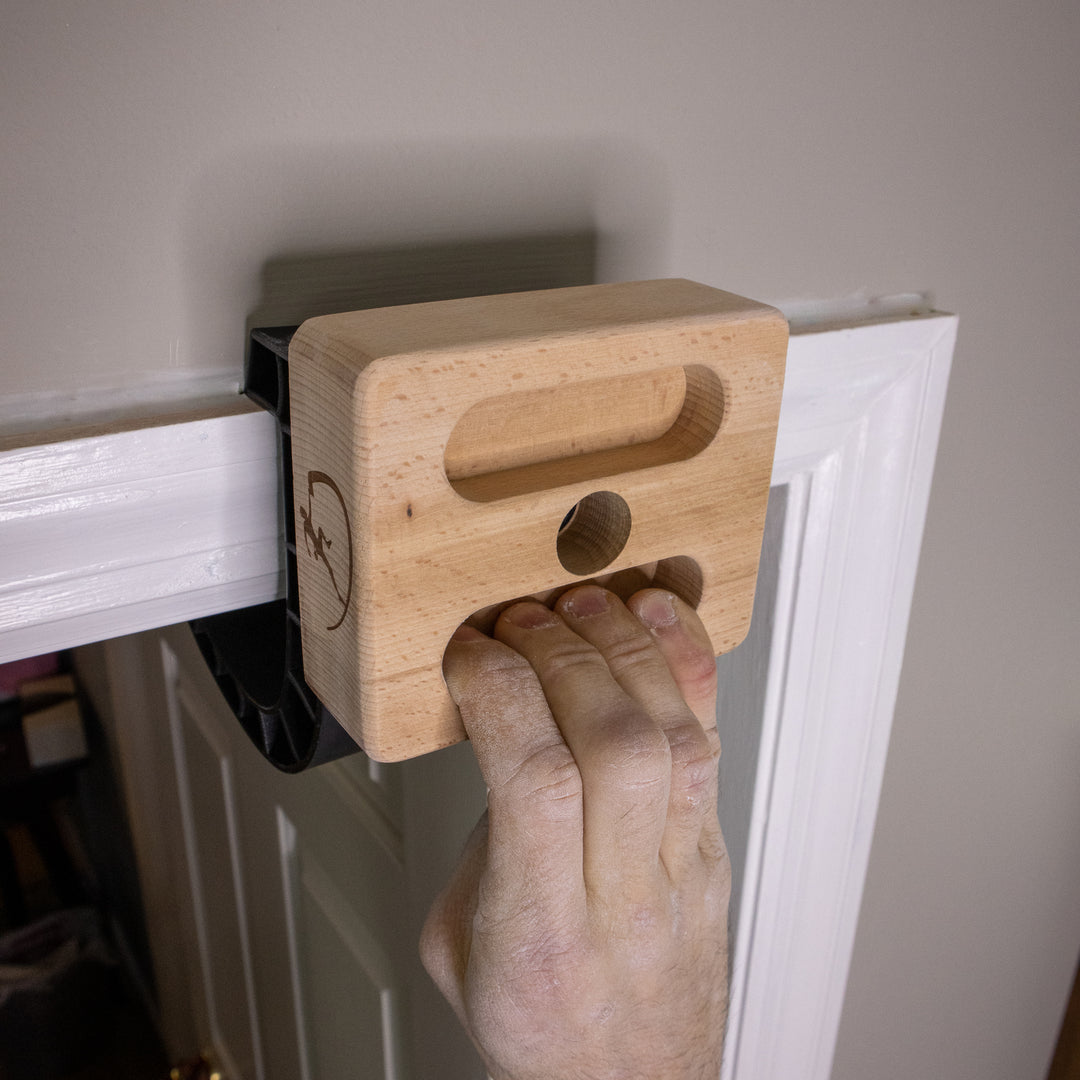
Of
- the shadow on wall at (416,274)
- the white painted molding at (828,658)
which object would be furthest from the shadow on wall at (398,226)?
the white painted molding at (828,658)

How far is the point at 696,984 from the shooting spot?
43 cm

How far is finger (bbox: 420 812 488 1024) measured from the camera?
42cm

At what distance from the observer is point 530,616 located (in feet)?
1.23

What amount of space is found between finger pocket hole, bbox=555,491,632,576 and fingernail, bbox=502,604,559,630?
0.06 feet

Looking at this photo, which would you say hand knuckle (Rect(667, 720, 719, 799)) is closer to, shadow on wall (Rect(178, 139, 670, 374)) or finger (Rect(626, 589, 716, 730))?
finger (Rect(626, 589, 716, 730))

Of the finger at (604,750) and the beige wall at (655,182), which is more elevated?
the beige wall at (655,182)

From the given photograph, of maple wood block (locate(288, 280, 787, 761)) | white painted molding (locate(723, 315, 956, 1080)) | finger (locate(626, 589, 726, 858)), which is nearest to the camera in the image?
maple wood block (locate(288, 280, 787, 761))

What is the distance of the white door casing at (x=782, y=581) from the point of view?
332 millimetres

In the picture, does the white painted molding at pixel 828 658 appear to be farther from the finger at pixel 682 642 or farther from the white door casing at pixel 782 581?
the finger at pixel 682 642

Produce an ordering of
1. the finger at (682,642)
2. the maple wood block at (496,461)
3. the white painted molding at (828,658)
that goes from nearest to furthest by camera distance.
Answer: the maple wood block at (496,461) → the finger at (682,642) → the white painted molding at (828,658)

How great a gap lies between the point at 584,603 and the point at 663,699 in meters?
0.05

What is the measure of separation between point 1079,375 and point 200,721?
1.08 m

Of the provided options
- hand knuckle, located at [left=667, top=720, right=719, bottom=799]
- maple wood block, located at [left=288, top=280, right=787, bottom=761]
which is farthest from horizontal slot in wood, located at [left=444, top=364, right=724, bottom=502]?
hand knuckle, located at [left=667, top=720, right=719, bottom=799]

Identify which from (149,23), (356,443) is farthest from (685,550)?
(149,23)
